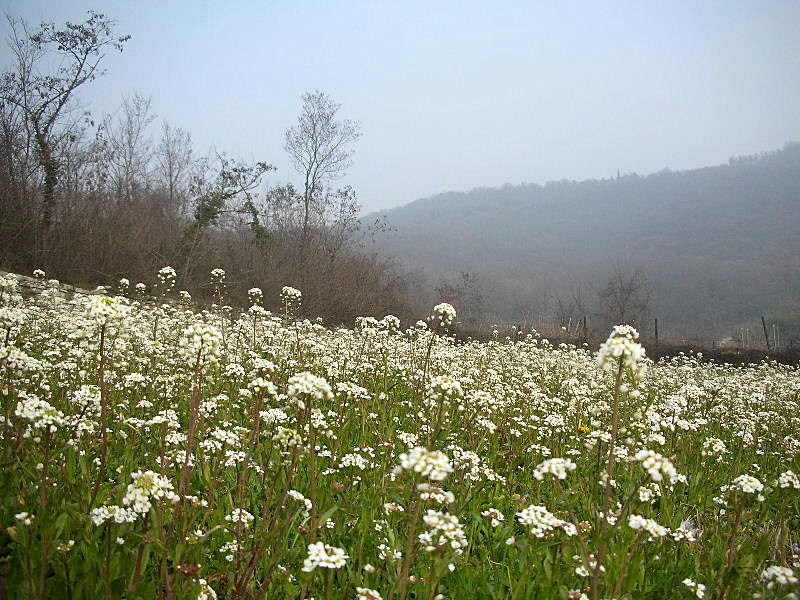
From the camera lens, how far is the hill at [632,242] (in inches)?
2783

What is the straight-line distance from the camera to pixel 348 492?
4129mm

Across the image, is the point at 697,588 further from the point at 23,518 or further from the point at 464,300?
the point at 464,300

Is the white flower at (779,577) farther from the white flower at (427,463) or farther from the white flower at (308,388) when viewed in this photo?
the white flower at (308,388)

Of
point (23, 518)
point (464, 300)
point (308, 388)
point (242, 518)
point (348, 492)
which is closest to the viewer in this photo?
point (23, 518)

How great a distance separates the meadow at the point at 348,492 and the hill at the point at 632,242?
30.3m

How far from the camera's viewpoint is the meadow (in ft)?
8.07

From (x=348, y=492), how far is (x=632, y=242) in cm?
12416

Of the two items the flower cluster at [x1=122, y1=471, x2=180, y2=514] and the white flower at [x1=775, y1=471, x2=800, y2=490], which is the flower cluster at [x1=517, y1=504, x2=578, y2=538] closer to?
the white flower at [x1=775, y1=471, x2=800, y2=490]

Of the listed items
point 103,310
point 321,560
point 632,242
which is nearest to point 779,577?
point 321,560

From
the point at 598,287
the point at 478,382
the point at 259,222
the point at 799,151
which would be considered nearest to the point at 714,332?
the point at 598,287

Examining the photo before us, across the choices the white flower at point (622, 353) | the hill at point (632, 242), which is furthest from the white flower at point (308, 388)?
the hill at point (632, 242)

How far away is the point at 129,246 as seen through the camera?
20.2m

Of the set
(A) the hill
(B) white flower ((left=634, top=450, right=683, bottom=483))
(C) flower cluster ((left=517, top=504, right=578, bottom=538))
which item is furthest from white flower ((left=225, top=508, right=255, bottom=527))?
(A) the hill

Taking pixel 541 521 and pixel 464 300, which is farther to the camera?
pixel 464 300
